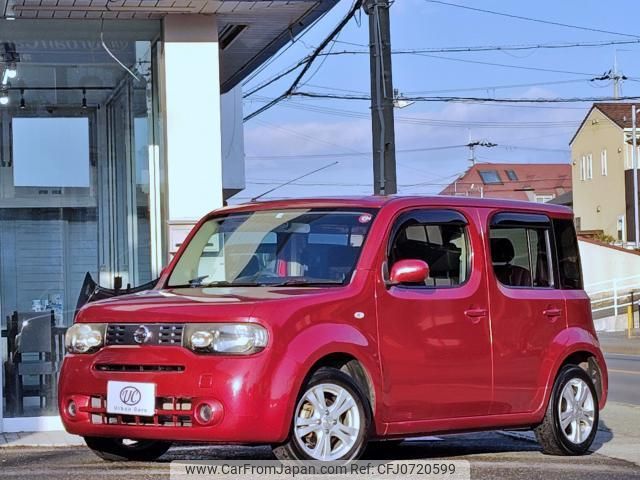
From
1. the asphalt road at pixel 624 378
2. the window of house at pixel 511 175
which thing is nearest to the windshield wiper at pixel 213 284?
→ the asphalt road at pixel 624 378

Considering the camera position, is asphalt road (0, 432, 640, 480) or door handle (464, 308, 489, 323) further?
door handle (464, 308, 489, 323)

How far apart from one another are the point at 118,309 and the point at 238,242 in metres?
1.14

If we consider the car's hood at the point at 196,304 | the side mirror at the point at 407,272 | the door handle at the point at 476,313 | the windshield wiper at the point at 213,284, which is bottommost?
the door handle at the point at 476,313

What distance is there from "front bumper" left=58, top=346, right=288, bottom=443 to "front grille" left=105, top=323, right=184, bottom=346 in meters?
0.04

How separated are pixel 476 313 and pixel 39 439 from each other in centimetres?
391

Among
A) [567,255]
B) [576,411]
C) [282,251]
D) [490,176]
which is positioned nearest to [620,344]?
[567,255]

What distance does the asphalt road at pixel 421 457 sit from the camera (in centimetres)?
703

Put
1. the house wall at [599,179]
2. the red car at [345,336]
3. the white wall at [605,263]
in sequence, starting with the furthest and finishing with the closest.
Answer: the house wall at [599,179] < the white wall at [605,263] < the red car at [345,336]

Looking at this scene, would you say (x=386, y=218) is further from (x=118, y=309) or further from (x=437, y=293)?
(x=118, y=309)

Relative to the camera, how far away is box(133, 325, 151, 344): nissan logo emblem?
6484 millimetres

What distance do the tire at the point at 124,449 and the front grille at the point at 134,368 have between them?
0.66 meters

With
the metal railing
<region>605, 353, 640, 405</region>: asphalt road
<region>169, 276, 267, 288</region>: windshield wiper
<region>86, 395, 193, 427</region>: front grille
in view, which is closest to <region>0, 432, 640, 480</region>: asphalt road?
<region>86, 395, 193, 427</region>: front grille

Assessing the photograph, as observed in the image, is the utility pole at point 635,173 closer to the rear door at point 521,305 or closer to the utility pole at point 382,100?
the utility pole at point 382,100

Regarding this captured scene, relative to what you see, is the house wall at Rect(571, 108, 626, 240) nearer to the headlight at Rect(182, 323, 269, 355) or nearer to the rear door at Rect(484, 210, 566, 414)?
the rear door at Rect(484, 210, 566, 414)
